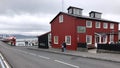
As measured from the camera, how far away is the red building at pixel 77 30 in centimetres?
3403

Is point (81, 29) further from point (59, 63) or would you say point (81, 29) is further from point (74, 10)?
A: point (59, 63)

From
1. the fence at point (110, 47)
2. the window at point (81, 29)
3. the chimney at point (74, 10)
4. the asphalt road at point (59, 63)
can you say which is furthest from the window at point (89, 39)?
the asphalt road at point (59, 63)

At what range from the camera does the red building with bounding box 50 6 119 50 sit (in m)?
34.0

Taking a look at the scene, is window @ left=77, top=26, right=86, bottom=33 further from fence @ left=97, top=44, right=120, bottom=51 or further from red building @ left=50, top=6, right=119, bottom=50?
fence @ left=97, top=44, right=120, bottom=51

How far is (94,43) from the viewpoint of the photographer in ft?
123

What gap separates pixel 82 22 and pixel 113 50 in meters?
12.1

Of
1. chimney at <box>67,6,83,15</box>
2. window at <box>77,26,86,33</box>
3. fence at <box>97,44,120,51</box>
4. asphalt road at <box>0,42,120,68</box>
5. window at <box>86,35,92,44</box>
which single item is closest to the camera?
asphalt road at <box>0,42,120,68</box>

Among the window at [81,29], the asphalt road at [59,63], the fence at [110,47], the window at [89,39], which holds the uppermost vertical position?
the window at [81,29]

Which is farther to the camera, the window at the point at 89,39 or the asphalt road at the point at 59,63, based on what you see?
the window at the point at 89,39

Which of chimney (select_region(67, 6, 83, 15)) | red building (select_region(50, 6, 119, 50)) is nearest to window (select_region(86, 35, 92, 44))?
red building (select_region(50, 6, 119, 50))

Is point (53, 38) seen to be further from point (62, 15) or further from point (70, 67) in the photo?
point (70, 67)

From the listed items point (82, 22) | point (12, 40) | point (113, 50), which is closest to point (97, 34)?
point (82, 22)

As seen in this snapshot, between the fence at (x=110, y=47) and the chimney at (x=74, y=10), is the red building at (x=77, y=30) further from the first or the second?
the fence at (x=110, y=47)

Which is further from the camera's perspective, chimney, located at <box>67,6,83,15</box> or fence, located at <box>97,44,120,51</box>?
chimney, located at <box>67,6,83,15</box>
